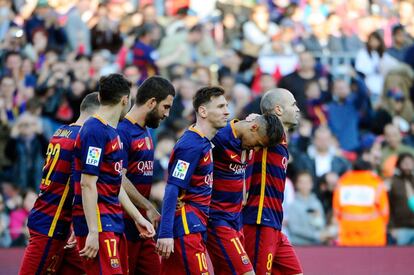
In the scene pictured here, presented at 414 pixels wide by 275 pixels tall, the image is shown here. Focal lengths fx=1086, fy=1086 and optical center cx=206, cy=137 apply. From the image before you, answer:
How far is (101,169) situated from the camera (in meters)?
9.15

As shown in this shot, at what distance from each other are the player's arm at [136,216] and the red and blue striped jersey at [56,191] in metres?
0.54

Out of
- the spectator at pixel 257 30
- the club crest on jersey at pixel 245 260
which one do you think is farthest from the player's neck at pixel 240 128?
the spectator at pixel 257 30

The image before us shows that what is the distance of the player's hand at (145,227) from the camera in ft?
31.7

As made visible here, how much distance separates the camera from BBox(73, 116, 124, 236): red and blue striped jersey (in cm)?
898

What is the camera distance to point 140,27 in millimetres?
18797

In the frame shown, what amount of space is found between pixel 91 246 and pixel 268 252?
7.02ft

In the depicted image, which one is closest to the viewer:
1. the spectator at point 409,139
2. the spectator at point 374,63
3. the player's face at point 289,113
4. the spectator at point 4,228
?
the player's face at point 289,113

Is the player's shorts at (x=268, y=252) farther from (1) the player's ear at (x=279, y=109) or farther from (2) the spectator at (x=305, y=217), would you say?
(2) the spectator at (x=305, y=217)

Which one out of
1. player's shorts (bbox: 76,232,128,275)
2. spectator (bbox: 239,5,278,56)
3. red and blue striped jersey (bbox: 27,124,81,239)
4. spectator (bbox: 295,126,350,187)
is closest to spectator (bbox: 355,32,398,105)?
spectator (bbox: 239,5,278,56)

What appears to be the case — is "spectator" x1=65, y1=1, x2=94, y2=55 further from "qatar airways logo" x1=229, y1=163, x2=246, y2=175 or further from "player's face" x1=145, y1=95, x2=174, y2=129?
"qatar airways logo" x1=229, y1=163, x2=246, y2=175

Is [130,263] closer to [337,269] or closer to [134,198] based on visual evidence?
[134,198]

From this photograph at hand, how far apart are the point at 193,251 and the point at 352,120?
27.6 feet

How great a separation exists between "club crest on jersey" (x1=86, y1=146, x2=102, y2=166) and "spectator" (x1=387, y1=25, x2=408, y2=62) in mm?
10470

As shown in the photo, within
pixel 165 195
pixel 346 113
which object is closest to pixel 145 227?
pixel 165 195
